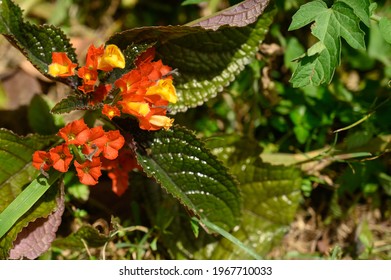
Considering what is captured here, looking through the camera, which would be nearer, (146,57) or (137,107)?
(137,107)

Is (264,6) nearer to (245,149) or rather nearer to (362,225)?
(245,149)

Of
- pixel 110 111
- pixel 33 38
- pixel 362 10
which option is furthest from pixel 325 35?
pixel 33 38

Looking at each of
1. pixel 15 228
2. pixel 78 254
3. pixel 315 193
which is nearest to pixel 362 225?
pixel 315 193

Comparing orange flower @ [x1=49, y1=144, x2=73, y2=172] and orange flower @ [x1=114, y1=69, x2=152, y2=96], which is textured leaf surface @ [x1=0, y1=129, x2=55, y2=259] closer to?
orange flower @ [x1=49, y1=144, x2=73, y2=172]

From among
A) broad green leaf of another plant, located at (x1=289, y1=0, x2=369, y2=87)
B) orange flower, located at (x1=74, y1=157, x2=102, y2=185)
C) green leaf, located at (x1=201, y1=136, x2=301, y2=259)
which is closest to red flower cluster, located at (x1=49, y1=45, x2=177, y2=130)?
orange flower, located at (x1=74, y1=157, x2=102, y2=185)

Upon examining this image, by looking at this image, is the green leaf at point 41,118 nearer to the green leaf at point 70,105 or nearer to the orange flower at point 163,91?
the green leaf at point 70,105

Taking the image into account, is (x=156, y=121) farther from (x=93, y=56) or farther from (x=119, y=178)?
(x=119, y=178)
